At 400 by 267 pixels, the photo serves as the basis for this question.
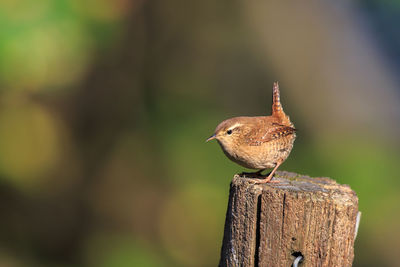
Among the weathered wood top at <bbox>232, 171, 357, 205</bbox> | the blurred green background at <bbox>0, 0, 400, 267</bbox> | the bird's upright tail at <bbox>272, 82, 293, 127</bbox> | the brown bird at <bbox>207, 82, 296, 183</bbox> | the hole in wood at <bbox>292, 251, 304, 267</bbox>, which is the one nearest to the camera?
the hole in wood at <bbox>292, 251, 304, 267</bbox>

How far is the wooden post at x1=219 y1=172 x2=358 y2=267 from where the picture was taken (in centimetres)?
246

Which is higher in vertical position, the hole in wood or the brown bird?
the brown bird

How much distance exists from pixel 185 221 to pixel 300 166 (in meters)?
1.60

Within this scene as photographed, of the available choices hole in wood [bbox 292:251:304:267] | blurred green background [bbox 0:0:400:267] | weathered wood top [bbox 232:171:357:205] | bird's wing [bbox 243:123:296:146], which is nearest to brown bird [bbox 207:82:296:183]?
bird's wing [bbox 243:123:296:146]

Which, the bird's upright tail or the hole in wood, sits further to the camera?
the bird's upright tail

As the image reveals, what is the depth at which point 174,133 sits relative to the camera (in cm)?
652

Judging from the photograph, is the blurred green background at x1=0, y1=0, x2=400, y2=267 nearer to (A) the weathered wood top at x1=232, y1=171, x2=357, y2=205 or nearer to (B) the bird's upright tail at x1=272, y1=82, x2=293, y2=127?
(B) the bird's upright tail at x1=272, y1=82, x2=293, y2=127

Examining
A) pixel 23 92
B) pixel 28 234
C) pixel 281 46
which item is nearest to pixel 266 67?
pixel 281 46

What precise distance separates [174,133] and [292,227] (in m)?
4.15

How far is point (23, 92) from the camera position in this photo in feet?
18.2

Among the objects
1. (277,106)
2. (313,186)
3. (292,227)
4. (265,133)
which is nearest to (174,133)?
(277,106)

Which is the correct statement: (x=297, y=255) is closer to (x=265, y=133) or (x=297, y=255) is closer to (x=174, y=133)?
(x=265, y=133)

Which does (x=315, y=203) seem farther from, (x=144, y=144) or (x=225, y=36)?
(x=225, y=36)

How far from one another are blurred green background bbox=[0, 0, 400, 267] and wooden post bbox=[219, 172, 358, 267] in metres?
3.34
